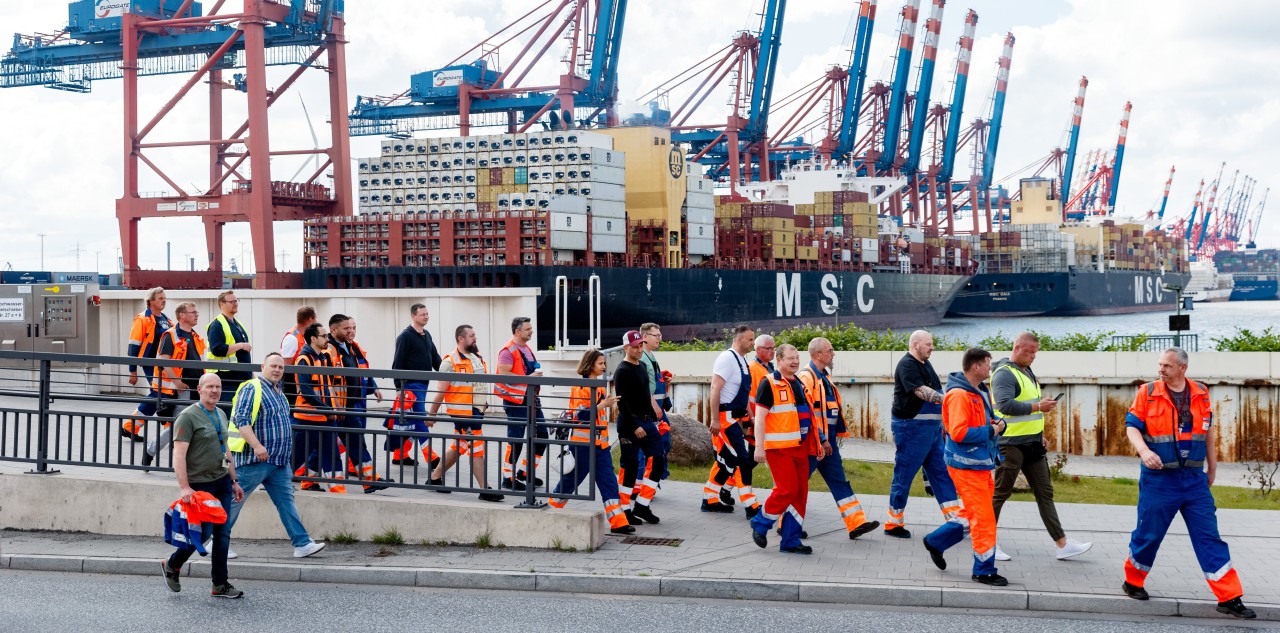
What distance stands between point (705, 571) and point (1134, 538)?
2.72 metres

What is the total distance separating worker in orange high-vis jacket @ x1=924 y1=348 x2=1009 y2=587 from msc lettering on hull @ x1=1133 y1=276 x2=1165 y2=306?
4079 inches

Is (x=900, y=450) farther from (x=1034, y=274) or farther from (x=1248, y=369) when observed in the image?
(x=1034, y=274)

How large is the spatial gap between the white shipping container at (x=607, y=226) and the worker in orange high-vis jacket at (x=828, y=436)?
122 ft

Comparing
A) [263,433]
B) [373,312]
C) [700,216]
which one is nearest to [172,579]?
[263,433]

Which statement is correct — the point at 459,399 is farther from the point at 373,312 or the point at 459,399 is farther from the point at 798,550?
the point at 373,312

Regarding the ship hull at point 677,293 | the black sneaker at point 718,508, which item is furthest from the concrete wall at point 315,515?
the ship hull at point 677,293

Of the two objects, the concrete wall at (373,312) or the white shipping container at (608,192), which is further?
the white shipping container at (608,192)

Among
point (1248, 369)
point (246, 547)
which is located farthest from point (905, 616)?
point (1248, 369)

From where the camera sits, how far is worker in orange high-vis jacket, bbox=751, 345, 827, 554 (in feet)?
28.1

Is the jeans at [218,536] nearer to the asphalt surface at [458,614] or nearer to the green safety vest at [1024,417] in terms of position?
the asphalt surface at [458,614]

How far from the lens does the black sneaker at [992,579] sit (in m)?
7.73

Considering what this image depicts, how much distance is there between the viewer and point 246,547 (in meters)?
9.12

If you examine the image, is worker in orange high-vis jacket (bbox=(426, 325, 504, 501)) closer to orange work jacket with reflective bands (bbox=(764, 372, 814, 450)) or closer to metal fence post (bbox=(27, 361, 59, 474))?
orange work jacket with reflective bands (bbox=(764, 372, 814, 450))

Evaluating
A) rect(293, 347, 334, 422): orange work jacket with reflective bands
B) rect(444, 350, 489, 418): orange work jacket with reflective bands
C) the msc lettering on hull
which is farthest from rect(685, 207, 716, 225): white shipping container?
the msc lettering on hull
